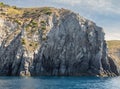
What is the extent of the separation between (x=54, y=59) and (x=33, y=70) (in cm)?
1601

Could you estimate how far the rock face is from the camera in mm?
173625

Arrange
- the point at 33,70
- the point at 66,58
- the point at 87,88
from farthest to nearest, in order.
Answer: the point at 66,58 → the point at 33,70 → the point at 87,88

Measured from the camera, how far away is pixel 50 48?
185 meters

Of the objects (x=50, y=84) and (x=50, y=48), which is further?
(x=50, y=48)

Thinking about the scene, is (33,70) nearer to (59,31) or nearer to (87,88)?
(59,31)

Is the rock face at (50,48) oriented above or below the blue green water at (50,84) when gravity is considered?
above

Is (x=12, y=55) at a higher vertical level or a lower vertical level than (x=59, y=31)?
lower

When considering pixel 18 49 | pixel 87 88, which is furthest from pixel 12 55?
pixel 87 88

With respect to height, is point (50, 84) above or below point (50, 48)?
below

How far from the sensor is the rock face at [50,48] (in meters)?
174

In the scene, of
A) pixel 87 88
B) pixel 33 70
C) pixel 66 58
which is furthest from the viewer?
pixel 66 58

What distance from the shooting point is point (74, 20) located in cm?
19925

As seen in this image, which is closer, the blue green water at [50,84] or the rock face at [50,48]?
the blue green water at [50,84]

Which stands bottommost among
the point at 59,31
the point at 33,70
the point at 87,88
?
the point at 87,88
